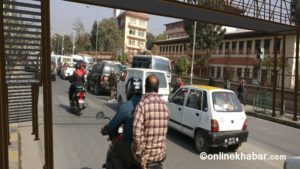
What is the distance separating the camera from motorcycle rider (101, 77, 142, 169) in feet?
14.5

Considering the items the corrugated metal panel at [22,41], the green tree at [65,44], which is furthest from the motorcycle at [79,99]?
the green tree at [65,44]

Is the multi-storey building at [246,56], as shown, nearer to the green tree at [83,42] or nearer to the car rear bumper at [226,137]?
the car rear bumper at [226,137]

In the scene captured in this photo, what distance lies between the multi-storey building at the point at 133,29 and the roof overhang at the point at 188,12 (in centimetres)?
9341

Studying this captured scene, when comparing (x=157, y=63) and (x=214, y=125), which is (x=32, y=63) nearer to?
(x=214, y=125)

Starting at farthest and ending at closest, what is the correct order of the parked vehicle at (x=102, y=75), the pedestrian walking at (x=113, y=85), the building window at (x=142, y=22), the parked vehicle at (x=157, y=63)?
1. the building window at (x=142, y=22)
2. the parked vehicle at (x=157, y=63)
3. the parked vehicle at (x=102, y=75)
4. the pedestrian walking at (x=113, y=85)

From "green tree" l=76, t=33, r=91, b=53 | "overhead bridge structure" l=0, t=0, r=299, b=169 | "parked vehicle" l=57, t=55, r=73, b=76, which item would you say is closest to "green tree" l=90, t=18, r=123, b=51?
"green tree" l=76, t=33, r=91, b=53

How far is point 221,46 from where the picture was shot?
181 feet

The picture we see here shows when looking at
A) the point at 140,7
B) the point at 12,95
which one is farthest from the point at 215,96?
the point at 12,95

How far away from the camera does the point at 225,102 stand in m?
9.50

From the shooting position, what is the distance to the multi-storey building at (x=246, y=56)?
975 inches

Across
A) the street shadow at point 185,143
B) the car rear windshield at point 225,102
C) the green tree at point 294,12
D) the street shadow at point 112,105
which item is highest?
the green tree at point 294,12

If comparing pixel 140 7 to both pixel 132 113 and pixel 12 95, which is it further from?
pixel 132 113

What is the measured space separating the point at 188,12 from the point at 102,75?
1020 cm

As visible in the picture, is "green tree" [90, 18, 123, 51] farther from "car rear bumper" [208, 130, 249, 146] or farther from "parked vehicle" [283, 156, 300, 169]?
"parked vehicle" [283, 156, 300, 169]
